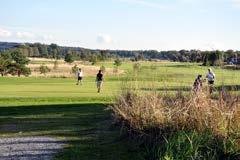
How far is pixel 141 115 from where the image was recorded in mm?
16438

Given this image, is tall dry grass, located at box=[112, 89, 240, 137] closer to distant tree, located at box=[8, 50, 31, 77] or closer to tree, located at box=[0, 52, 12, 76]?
distant tree, located at box=[8, 50, 31, 77]

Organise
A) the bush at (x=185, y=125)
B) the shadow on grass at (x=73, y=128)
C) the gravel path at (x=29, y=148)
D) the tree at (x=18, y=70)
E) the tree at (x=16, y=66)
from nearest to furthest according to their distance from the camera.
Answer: the bush at (x=185, y=125) < the gravel path at (x=29, y=148) < the shadow on grass at (x=73, y=128) < the tree at (x=18, y=70) < the tree at (x=16, y=66)

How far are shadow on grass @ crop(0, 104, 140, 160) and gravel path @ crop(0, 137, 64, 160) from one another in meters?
0.36

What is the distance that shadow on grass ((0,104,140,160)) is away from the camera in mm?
15383

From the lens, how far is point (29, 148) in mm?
16125

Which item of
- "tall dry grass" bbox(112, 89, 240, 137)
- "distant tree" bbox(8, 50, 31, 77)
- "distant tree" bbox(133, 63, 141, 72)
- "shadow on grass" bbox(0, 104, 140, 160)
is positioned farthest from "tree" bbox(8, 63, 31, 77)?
"tall dry grass" bbox(112, 89, 240, 137)

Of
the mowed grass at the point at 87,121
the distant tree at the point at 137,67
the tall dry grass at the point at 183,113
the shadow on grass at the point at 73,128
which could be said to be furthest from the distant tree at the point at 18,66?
the tall dry grass at the point at 183,113

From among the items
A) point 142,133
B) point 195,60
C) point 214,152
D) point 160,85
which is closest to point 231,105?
point 214,152

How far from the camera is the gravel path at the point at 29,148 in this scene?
14.8 m

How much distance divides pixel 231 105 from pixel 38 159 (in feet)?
15.9

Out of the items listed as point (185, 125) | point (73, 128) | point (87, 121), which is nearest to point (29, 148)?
point (185, 125)

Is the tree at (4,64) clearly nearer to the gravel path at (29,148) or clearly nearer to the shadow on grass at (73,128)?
the shadow on grass at (73,128)

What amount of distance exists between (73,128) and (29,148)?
5312mm

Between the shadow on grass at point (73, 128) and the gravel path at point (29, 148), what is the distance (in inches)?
14.3
